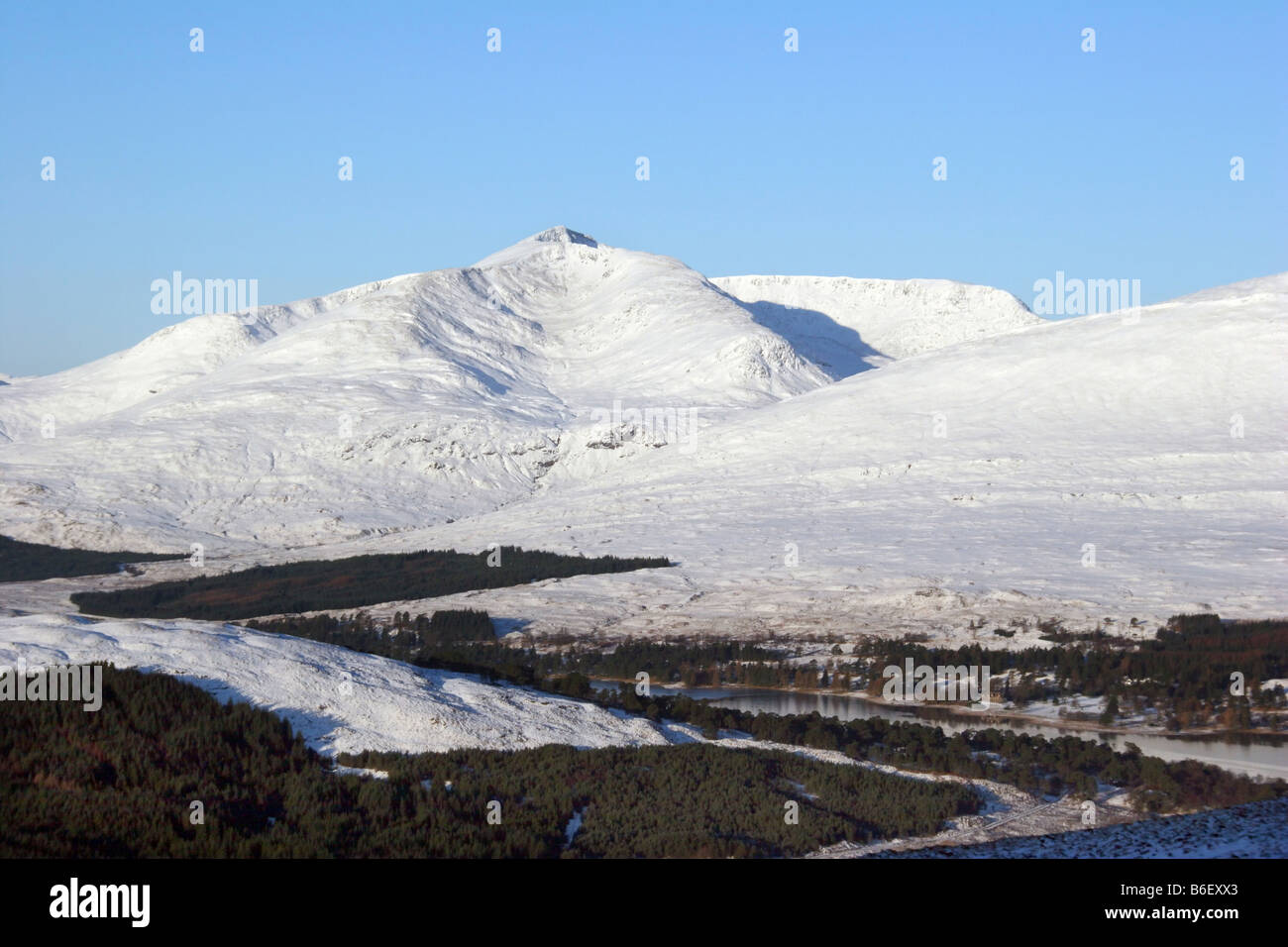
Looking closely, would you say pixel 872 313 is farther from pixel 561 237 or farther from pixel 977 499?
pixel 977 499

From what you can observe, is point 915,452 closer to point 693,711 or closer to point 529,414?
point 529,414

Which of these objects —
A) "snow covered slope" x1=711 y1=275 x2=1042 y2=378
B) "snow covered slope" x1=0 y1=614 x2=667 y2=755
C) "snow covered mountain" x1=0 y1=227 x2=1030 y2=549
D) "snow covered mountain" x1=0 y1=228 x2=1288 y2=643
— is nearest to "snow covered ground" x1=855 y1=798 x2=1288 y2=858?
"snow covered slope" x1=0 y1=614 x2=667 y2=755

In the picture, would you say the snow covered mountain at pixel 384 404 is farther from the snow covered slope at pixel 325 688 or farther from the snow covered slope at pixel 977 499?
the snow covered slope at pixel 325 688

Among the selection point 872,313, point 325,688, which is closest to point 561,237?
point 872,313

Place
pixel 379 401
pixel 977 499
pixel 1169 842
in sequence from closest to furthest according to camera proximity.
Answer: pixel 1169 842, pixel 977 499, pixel 379 401

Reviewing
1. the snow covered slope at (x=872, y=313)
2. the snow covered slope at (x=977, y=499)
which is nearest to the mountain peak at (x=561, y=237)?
the snow covered slope at (x=872, y=313)

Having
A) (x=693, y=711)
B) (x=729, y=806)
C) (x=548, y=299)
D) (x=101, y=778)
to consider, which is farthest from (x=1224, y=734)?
(x=548, y=299)
